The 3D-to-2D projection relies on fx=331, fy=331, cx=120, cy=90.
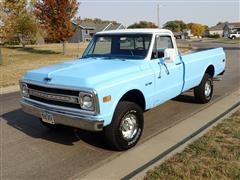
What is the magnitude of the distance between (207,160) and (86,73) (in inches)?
85.0

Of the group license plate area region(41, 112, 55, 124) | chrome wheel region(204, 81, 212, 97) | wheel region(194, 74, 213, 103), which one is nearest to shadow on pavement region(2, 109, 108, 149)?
license plate area region(41, 112, 55, 124)

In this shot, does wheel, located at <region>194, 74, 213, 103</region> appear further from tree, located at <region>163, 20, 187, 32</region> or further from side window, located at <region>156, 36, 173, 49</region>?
tree, located at <region>163, 20, 187, 32</region>

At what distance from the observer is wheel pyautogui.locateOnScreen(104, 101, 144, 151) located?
4930mm

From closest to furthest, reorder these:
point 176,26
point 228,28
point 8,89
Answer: point 8,89 → point 228,28 → point 176,26

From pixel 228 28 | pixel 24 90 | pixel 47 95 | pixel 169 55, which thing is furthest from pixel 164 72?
pixel 228 28

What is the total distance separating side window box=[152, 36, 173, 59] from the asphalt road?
4.52 feet

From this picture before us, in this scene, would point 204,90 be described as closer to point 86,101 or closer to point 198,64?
point 198,64

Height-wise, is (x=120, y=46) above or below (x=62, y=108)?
above

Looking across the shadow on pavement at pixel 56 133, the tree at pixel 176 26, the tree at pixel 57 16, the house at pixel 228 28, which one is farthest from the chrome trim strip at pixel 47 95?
the tree at pixel 176 26

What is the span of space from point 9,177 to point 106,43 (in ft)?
10.9

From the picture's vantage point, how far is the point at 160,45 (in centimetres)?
634

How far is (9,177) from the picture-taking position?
14.5ft

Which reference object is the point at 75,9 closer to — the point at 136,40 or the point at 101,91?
the point at 136,40

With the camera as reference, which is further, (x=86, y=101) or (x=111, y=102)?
(x=111, y=102)
